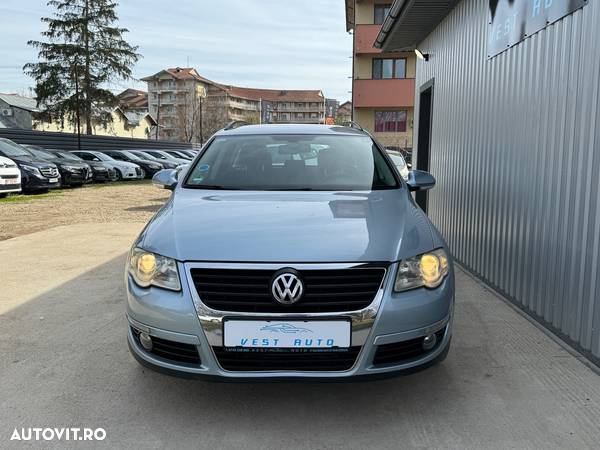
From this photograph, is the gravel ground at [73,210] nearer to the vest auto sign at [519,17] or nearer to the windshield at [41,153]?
the windshield at [41,153]

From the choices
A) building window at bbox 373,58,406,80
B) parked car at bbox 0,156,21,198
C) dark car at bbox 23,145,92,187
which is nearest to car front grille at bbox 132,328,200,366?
parked car at bbox 0,156,21,198

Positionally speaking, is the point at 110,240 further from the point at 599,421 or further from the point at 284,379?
the point at 599,421

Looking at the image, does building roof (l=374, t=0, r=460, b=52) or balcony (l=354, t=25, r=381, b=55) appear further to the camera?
balcony (l=354, t=25, r=381, b=55)

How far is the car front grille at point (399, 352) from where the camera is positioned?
258 cm

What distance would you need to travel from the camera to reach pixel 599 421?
2.78m

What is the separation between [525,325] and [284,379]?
100 inches

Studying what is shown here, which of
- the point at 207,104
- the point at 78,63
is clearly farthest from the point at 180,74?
the point at 78,63

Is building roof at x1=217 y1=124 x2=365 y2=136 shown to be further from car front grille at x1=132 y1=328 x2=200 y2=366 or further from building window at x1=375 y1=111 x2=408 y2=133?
building window at x1=375 y1=111 x2=408 y2=133

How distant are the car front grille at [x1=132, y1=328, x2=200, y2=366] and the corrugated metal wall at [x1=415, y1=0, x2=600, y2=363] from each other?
2606mm

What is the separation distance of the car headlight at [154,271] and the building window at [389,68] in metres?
33.7

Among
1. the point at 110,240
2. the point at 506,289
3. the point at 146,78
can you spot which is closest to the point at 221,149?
the point at 506,289

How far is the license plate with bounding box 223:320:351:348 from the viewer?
2496 mm

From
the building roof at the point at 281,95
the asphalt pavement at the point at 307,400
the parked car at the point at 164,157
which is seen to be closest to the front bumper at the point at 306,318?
the asphalt pavement at the point at 307,400

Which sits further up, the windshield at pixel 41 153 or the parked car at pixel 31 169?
the windshield at pixel 41 153
